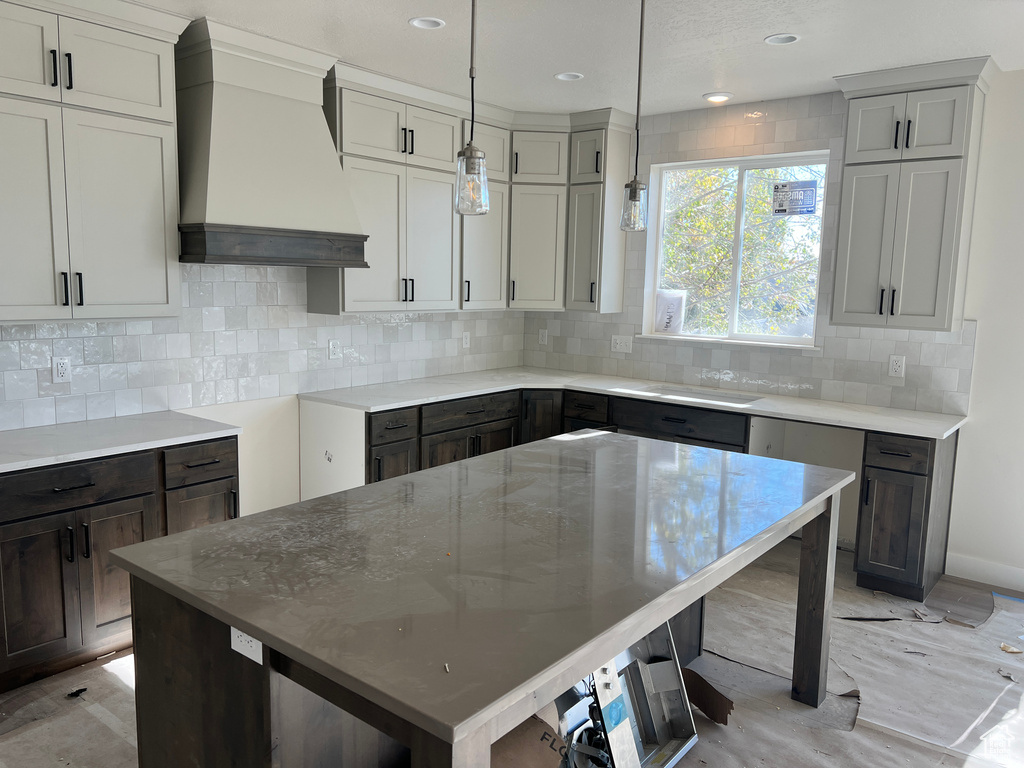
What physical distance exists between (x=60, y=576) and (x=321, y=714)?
5.46 feet

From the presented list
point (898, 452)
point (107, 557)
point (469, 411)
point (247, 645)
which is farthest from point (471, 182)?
point (898, 452)

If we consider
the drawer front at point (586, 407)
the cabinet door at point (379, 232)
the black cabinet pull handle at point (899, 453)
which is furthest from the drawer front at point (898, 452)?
the cabinet door at point (379, 232)

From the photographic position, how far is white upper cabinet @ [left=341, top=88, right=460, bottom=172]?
3.94 meters

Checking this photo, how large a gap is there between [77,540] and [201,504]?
1.66ft

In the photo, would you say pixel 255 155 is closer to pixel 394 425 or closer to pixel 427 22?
pixel 427 22

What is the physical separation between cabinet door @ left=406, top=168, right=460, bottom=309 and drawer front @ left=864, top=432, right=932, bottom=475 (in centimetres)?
256

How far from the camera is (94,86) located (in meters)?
2.93

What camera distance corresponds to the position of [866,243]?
154 inches

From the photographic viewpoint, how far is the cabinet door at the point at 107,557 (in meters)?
2.84

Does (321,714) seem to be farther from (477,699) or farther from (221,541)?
(477,699)

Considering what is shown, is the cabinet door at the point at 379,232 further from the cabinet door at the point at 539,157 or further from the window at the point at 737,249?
the window at the point at 737,249

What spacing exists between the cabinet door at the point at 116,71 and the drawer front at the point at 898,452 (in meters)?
3.67

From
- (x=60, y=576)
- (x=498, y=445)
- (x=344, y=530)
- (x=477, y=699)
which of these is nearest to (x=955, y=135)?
(x=498, y=445)

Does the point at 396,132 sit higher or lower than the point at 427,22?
lower
